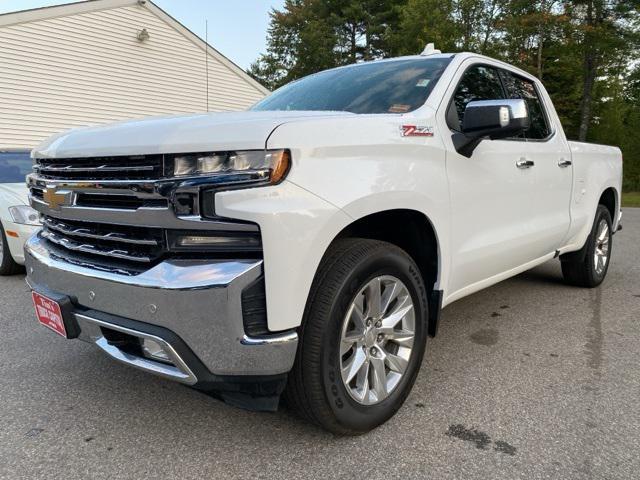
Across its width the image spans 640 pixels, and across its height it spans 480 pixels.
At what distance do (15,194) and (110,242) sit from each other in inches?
154

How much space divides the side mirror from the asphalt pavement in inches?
52.6

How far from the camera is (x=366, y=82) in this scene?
3.12 metres

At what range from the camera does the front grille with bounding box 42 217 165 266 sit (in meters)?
1.96

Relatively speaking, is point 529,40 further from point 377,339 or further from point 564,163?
Answer: point 377,339

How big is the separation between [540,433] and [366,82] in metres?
2.10

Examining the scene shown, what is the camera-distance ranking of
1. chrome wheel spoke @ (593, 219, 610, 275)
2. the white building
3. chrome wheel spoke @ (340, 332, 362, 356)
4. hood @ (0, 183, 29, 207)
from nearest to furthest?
chrome wheel spoke @ (340, 332, 362, 356) → chrome wheel spoke @ (593, 219, 610, 275) → hood @ (0, 183, 29, 207) → the white building

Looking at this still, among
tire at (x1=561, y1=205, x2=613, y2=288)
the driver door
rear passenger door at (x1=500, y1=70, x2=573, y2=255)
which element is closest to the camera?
the driver door

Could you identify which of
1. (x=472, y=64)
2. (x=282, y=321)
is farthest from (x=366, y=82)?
(x=282, y=321)

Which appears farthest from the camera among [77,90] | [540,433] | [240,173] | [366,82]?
[77,90]

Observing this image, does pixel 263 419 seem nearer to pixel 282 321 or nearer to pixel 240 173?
pixel 282 321

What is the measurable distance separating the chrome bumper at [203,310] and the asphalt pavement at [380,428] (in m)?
0.48

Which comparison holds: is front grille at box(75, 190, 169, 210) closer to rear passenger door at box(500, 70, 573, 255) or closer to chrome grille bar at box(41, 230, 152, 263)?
chrome grille bar at box(41, 230, 152, 263)

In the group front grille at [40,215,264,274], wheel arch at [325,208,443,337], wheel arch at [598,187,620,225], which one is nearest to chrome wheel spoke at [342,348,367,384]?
wheel arch at [325,208,443,337]

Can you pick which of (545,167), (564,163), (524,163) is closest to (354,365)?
(524,163)
